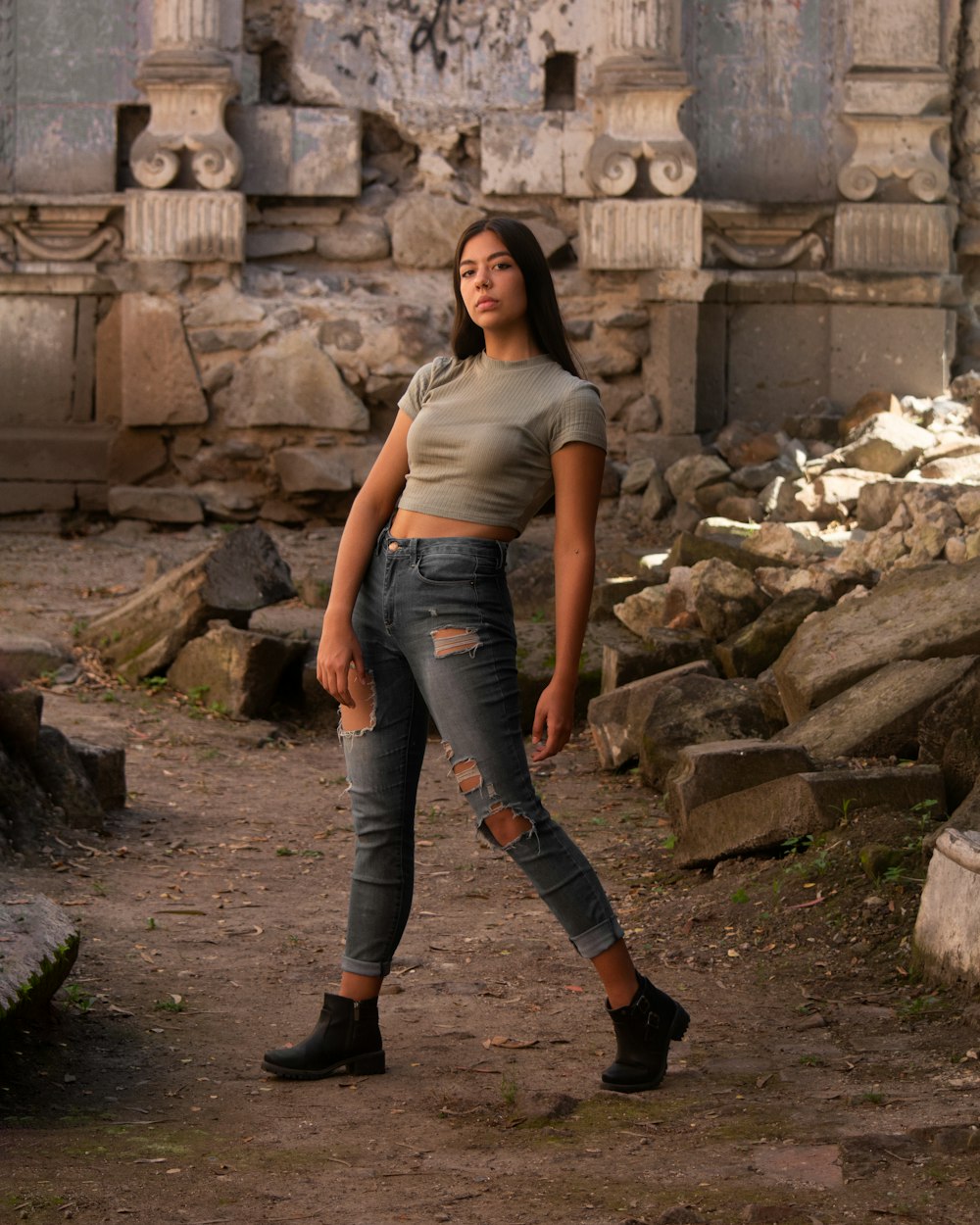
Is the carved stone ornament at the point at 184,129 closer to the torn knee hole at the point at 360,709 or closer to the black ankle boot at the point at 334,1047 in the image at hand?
the torn knee hole at the point at 360,709

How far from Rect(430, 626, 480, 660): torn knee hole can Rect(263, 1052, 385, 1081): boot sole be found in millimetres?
839

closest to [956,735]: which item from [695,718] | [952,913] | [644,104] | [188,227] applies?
[952,913]

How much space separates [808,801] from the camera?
177 inches

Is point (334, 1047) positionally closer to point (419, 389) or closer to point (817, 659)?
point (419, 389)

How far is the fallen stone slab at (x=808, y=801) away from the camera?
4488 millimetres

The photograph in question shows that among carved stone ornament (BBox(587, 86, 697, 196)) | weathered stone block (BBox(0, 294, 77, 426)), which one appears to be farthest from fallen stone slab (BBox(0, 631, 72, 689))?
carved stone ornament (BBox(587, 86, 697, 196))

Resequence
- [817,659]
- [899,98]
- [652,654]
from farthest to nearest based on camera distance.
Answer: [899,98] < [652,654] < [817,659]

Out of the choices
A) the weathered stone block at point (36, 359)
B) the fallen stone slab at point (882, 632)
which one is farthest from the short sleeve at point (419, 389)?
the weathered stone block at point (36, 359)

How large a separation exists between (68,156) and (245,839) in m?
6.60

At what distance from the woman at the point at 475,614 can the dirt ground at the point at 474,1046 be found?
231 mm

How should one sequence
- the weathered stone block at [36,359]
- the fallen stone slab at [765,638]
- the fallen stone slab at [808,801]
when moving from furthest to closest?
the weathered stone block at [36,359]
the fallen stone slab at [765,638]
the fallen stone slab at [808,801]

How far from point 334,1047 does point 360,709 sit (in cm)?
67

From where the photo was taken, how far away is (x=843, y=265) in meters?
10.8

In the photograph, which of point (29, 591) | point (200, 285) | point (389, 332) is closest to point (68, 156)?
point (200, 285)
